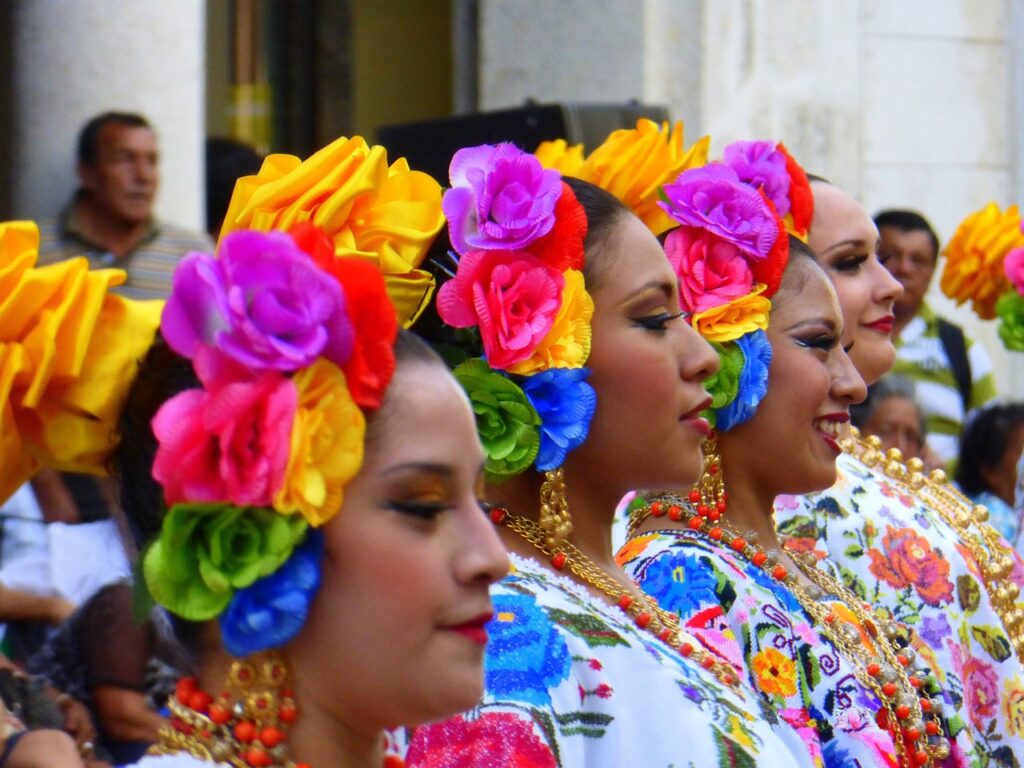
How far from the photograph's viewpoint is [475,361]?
8.93 feet

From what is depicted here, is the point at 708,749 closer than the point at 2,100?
Yes

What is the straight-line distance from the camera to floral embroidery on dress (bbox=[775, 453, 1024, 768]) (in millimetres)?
3674

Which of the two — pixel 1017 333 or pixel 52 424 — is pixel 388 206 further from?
pixel 1017 333

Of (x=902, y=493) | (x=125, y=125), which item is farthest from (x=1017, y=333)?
(x=125, y=125)

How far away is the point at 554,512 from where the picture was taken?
2.77 meters

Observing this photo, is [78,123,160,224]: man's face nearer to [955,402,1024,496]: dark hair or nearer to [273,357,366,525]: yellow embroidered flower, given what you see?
[955,402,1024,496]: dark hair

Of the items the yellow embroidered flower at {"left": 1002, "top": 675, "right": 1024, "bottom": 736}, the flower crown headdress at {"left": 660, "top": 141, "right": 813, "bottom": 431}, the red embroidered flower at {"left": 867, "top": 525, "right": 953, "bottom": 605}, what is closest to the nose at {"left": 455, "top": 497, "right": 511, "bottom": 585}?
the flower crown headdress at {"left": 660, "top": 141, "right": 813, "bottom": 431}

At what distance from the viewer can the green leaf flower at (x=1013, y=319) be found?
5391 millimetres

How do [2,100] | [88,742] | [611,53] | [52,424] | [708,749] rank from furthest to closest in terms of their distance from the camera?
[611,53] → [2,100] → [88,742] → [708,749] → [52,424]

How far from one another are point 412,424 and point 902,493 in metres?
2.10

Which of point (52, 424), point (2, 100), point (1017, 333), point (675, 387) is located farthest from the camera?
point (2, 100)

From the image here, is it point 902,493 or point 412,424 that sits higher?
point 412,424

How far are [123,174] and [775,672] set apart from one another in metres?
2.98

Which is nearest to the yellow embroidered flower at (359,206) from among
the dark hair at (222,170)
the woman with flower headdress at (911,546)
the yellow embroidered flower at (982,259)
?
the woman with flower headdress at (911,546)
